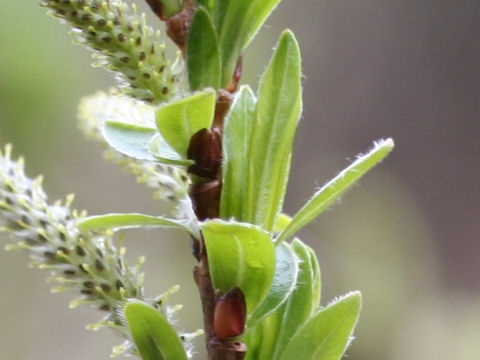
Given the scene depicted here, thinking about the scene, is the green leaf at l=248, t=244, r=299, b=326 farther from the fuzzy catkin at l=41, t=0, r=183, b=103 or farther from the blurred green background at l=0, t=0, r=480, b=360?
the blurred green background at l=0, t=0, r=480, b=360

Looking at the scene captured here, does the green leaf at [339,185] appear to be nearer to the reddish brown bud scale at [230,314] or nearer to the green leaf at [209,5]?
the reddish brown bud scale at [230,314]

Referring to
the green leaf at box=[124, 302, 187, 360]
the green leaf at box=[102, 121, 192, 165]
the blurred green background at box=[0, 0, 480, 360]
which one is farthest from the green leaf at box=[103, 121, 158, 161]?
the blurred green background at box=[0, 0, 480, 360]

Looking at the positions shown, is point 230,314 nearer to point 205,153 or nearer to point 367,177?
point 205,153

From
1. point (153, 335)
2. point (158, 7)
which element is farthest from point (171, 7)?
point (153, 335)

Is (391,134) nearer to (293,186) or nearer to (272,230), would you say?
(293,186)

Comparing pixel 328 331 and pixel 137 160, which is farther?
pixel 137 160
